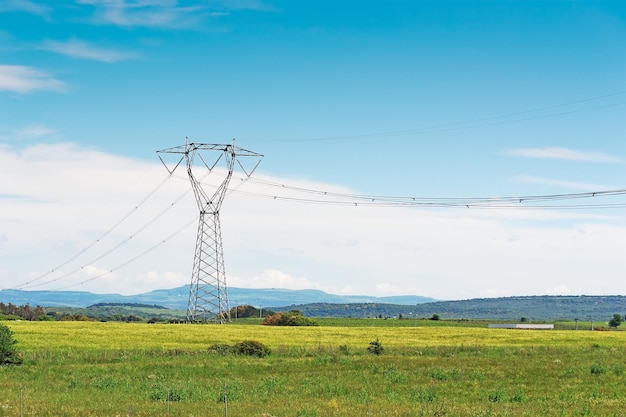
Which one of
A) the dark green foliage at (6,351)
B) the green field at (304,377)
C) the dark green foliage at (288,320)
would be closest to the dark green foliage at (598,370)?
the green field at (304,377)

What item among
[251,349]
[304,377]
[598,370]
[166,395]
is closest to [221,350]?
[251,349]

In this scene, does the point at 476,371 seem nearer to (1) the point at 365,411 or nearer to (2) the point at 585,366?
(2) the point at 585,366

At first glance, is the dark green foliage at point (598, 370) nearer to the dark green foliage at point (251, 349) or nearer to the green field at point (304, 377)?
the green field at point (304, 377)

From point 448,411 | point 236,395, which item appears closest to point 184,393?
point 236,395

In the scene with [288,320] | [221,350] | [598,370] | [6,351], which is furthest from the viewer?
[288,320]

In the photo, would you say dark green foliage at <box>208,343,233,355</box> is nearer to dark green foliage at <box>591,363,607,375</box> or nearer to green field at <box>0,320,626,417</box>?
green field at <box>0,320,626,417</box>

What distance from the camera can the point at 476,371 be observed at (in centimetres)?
5816

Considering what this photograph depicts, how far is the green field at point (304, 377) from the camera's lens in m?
38.8

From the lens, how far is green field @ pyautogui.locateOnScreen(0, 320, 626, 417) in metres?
38.8

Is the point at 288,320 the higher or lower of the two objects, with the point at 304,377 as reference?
higher

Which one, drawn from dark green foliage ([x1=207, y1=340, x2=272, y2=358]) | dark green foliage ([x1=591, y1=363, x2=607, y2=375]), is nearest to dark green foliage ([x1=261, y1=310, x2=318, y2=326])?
dark green foliage ([x1=207, y1=340, x2=272, y2=358])

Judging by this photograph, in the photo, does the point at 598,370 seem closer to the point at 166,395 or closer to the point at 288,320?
the point at 166,395

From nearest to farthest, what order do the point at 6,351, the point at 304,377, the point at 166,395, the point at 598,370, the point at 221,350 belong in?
the point at 166,395 → the point at 304,377 → the point at 598,370 → the point at 6,351 → the point at 221,350

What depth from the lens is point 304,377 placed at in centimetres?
5491
